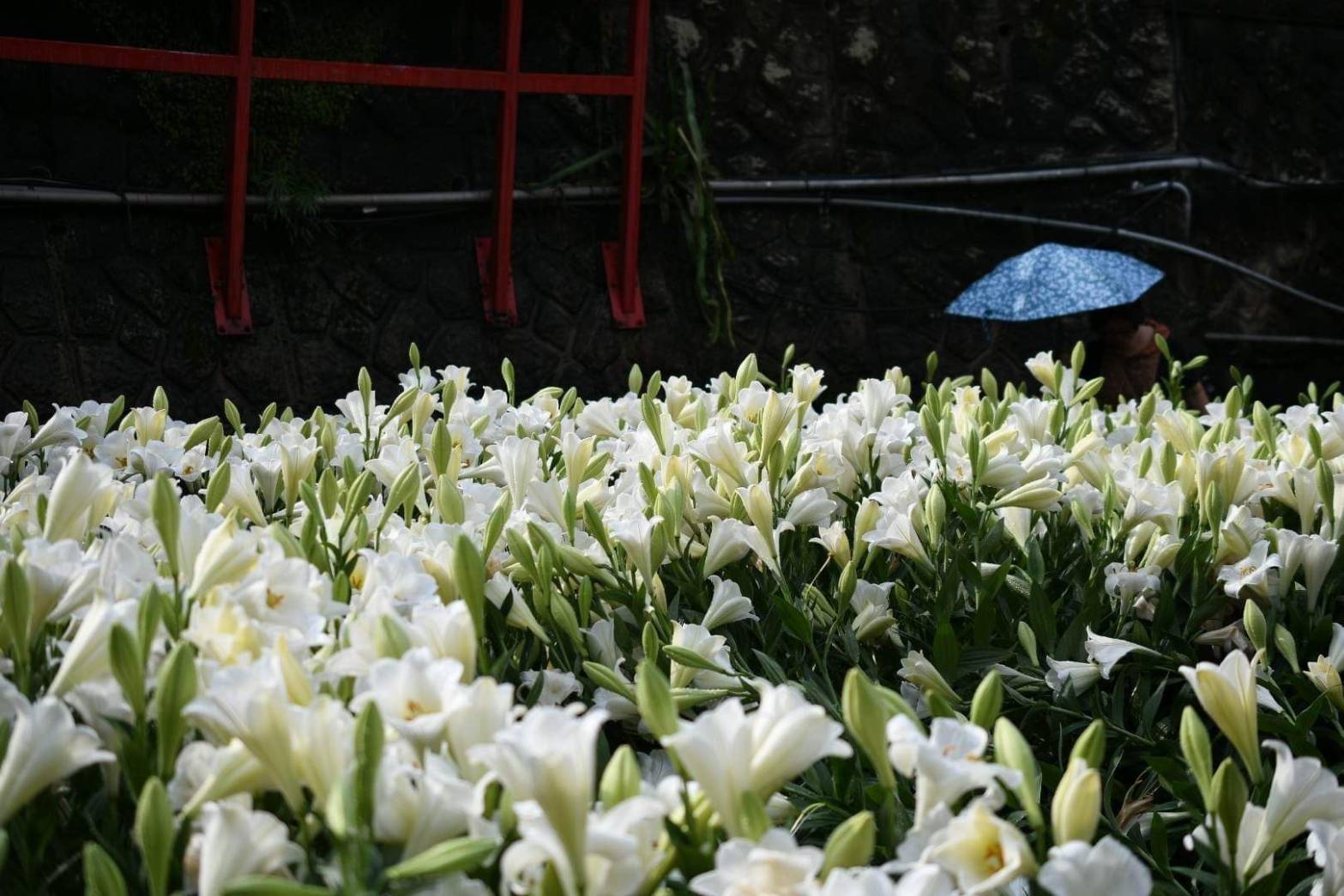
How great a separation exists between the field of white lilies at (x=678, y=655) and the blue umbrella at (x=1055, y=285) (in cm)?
387

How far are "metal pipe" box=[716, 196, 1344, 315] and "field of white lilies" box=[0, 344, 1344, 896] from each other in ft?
14.7

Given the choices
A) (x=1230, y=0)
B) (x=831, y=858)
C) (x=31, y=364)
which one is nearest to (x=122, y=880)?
(x=831, y=858)

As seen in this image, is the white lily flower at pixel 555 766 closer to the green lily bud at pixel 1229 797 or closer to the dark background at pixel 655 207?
the green lily bud at pixel 1229 797

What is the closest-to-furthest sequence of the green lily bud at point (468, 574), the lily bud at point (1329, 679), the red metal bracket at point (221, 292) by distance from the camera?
the green lily bud at point (468, 574)
the lily bud at point (1329, 679)
the red metal bracket at point (221, 292)

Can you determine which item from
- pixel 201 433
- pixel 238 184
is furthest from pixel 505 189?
pixel 201 433

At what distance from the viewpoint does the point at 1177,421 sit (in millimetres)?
1983

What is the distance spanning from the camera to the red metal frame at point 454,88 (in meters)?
4.98

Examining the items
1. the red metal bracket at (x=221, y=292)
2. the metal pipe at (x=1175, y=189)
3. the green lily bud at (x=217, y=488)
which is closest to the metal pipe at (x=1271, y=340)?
the metal pipe at (x=1175, y=189)

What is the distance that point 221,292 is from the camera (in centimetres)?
545

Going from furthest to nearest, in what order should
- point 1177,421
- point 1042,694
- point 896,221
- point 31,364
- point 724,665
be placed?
1. point 896,221
2. point 31,364
3. point 1177,421
4. point 1042,694
5. point 724,665

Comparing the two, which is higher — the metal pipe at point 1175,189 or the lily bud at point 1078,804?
the metal pipe at point 1175,189

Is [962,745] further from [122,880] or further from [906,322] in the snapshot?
Result: [906,322]

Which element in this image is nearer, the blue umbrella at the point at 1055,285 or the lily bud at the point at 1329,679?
the lily bud at the point at 1329,679

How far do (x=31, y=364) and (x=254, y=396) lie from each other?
2.64ft
